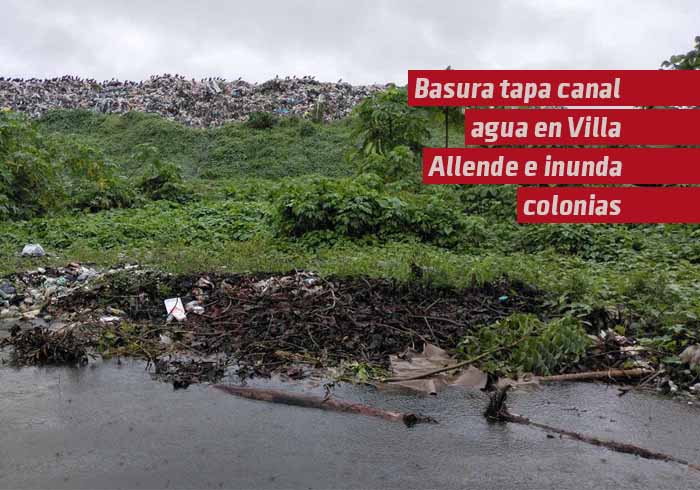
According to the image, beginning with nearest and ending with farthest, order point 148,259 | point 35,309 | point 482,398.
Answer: point 482,398 < point 35,309 < point 148,259

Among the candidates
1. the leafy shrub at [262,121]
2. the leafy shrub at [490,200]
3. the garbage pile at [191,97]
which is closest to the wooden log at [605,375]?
the leafy shrub at [490,200]

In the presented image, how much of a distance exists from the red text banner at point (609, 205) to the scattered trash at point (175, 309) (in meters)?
6.07

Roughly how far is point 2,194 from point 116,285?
236 inches

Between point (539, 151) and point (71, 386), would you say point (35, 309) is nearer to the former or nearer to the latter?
point (71, 386)

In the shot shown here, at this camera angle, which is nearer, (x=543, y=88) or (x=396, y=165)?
(x=543, y=88)

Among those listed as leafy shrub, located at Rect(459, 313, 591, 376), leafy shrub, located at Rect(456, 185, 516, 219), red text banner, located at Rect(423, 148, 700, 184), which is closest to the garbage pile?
leafy shrub, located at Rect(456, 185, 516, 219)

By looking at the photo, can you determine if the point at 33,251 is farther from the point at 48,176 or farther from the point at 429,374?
the point at 429,374

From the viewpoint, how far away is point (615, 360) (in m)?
5.38

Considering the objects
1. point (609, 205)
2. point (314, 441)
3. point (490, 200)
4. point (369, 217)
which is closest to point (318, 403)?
point (314, 441)

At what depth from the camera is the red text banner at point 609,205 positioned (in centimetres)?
1038

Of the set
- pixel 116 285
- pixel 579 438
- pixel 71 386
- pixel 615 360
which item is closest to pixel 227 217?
pixel 116 285

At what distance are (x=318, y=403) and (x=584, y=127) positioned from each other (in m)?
7.94

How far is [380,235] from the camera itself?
10.2 metres

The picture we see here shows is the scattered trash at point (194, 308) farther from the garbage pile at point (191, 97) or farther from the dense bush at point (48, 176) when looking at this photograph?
the garbage pile at point (191, 97)
